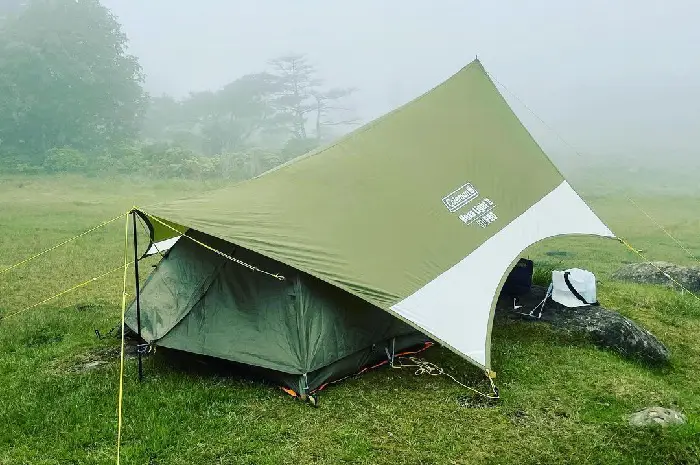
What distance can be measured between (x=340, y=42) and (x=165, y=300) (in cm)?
10773

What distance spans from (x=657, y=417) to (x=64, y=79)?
38152 mm

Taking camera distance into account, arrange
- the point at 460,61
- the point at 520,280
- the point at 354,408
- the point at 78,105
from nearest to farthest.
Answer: the point at 354,408 → the point at 520,280 → the point at 78,105 → the point at 460,61

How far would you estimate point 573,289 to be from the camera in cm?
848

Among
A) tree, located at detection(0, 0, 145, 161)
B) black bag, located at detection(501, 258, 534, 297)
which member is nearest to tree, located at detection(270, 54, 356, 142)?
tree, located at detection(0, 0, 145, 161)

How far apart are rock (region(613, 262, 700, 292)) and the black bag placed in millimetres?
3037

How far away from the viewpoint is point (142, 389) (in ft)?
20.0

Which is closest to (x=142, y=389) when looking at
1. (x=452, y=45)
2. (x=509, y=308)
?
(x=509, y=308)

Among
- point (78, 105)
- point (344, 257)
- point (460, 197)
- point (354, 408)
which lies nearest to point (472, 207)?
point (460, 197)

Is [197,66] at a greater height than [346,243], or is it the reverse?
[197,66]

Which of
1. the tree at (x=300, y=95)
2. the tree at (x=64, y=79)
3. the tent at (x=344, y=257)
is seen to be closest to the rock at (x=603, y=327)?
the tent at (x=344, y=257)

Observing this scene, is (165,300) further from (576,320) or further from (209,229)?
(576,320)

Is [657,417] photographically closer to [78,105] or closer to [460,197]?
[460,197]

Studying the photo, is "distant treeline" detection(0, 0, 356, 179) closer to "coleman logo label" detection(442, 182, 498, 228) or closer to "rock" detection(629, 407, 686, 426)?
"coleman logo label" detection(442, 182, 498, 228)

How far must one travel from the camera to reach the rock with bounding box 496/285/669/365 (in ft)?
24.3
